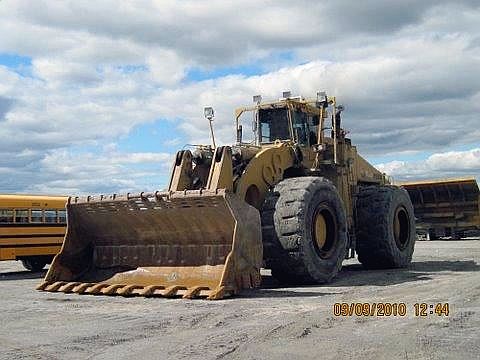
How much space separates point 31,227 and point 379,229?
28.6 feet

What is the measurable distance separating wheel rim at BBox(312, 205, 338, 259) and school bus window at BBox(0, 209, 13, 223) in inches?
339

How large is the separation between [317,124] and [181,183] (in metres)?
3.49

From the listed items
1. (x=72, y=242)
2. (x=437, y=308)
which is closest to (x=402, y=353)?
(x=437, y=308)

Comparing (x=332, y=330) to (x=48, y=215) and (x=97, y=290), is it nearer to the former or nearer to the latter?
(x=97, y=290)

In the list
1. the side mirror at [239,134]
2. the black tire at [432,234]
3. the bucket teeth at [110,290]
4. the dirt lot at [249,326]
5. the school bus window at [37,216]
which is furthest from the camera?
the black tire at [432,234]

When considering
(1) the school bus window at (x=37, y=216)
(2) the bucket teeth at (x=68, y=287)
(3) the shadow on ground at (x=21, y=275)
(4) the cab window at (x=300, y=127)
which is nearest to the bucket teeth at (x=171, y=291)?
(2) the bucket teeth at (x=68, y=287)

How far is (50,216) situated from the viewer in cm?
1697

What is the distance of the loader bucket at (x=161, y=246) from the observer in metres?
9.47

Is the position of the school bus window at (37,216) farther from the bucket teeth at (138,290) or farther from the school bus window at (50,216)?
the bucket teeth at (138,290)

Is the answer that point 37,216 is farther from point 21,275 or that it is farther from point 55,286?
point 55,286

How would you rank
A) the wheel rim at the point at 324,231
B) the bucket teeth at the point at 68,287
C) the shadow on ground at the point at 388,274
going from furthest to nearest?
the shadow on ground at the point at 388,274 < the wheel rim at the point at 324,231 < the bucket teeth at the point at 68,287

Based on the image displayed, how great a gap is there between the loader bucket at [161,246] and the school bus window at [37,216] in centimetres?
555

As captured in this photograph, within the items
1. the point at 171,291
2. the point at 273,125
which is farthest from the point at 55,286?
the point at 273,125

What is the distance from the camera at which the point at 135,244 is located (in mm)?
11086
